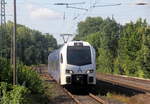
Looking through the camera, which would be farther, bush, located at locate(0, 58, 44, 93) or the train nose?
the train nose

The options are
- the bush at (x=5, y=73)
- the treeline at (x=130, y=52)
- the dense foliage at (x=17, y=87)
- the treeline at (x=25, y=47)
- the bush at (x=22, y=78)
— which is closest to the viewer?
the dense foliage at (x=17, y=87)

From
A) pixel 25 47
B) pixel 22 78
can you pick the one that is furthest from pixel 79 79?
pixel 25 47

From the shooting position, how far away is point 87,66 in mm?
28703

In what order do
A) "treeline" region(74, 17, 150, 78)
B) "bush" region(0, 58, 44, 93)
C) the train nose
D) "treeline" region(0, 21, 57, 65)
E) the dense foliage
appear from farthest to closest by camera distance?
"treeline" region(74, 17, 150, 78) → "treeline" region(0, 21, 57, 65) → the train nose → "bush" region(0, 58, 44, 93) → the dense foliage

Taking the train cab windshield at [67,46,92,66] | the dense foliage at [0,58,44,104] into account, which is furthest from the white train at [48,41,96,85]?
the dense foliage at [0,58,44,104]

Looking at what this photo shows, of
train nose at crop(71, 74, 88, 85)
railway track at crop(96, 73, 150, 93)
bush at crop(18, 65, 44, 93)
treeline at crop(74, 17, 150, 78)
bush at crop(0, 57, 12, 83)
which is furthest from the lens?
treeline at crop(74, 17, 150, 78)

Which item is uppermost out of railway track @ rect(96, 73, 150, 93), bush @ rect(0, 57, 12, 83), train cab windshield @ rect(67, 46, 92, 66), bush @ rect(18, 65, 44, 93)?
train cab windshield @ rect(67, 46, 92, 66)

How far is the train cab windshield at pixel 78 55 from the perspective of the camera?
95.0ft

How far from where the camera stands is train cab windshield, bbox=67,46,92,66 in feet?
95.0

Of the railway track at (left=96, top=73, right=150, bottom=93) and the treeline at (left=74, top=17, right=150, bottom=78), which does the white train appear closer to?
the railway track at (left=96, top=73, right=150, bottom=93)

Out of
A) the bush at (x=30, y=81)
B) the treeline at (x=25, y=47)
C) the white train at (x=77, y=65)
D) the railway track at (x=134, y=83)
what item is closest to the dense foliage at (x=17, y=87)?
the bush at (x=30, y=81)

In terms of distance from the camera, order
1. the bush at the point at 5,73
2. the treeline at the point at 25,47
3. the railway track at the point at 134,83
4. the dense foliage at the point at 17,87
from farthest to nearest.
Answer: the treeline at the point at 25,47 → the railway track at the point at 134,83 → the bush at the point at 5,73 → the dense foliage at the point at 17,87

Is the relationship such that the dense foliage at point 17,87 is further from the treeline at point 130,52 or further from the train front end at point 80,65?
the treeline at point 130,52

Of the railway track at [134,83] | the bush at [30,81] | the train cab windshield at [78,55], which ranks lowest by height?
the railway track at [134,83]
